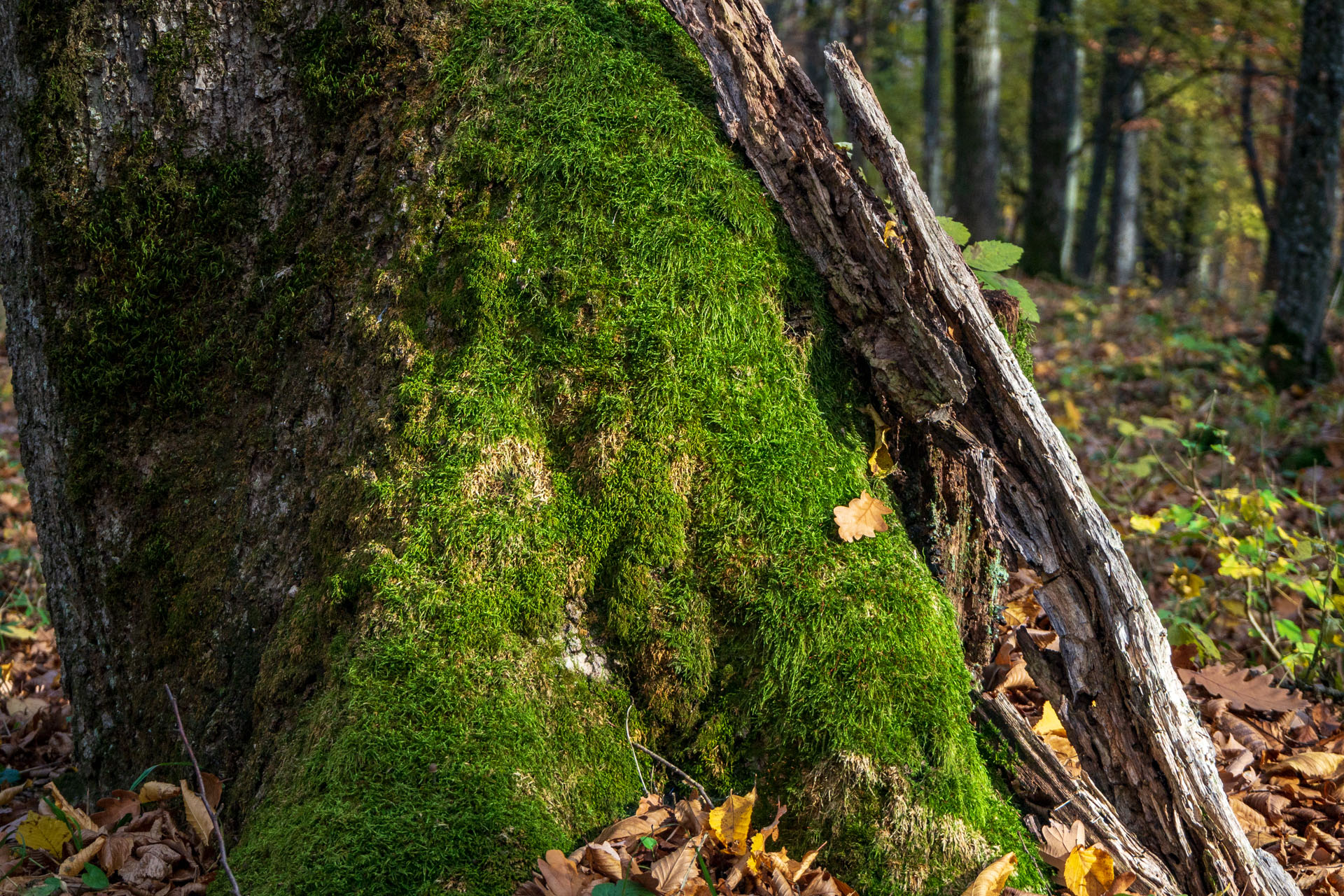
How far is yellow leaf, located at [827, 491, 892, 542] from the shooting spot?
2090 mm

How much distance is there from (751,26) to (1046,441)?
1405 millimetres

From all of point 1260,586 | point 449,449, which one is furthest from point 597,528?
point 1260,586

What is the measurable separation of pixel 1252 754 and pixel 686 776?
2018 millimetres

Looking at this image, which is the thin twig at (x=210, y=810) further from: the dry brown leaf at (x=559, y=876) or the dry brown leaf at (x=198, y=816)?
the dry brown leaf at (x=559, y=876)

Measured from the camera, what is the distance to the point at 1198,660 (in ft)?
10.2

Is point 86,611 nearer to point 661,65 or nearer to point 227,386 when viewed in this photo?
point 227,386

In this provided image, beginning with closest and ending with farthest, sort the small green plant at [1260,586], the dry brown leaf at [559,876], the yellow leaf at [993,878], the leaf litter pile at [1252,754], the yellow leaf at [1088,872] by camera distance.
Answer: the dry brown leaf at [559,876], the yellow leaf at [993,878], the yellow leaf at [1088,872], the leaf litter pile at [1252,754], the small green plant at [1260,586]

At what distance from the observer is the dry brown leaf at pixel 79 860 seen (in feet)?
6.53

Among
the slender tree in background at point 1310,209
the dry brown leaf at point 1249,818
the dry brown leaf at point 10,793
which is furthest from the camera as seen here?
the slender tree in background at point 1310,209

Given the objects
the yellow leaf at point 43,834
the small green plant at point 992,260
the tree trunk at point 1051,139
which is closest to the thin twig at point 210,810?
→ the yellow leaf at point 43,834

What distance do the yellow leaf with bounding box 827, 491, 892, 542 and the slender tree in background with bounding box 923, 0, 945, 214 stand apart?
14311mm

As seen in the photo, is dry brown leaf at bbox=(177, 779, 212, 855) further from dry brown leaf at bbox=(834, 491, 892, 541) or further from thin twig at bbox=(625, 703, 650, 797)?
dry brown leaf at bbox=(834, 491, 892, 541)

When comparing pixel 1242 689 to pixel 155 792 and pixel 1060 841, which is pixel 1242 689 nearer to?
pixel 1060 841

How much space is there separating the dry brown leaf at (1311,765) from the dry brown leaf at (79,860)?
3446 mm
